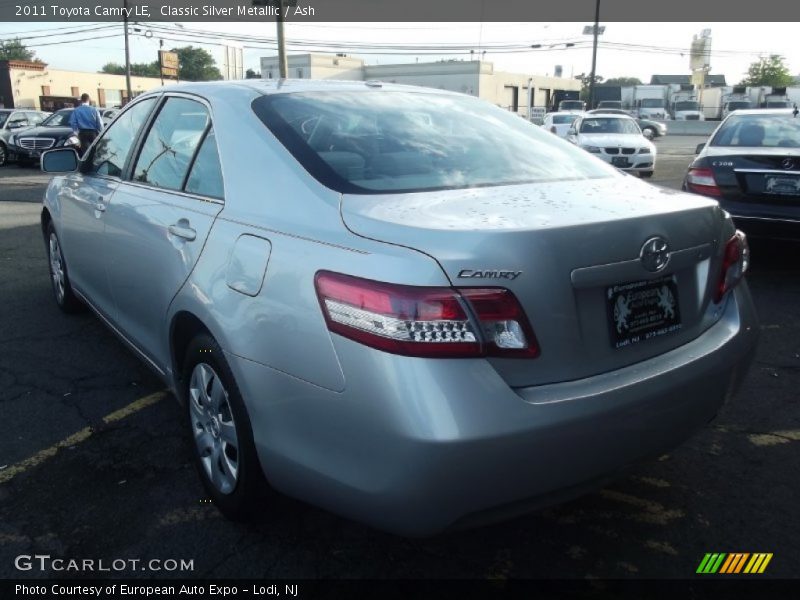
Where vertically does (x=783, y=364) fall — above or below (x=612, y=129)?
below

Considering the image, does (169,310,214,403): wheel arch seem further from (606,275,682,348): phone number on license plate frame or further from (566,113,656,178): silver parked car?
(566,113,656,178): silver parked car

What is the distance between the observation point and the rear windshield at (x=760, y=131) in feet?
21.7

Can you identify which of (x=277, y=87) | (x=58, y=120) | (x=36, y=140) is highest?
(x=277, y=87)

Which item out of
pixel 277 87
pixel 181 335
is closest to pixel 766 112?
pixel 277 87

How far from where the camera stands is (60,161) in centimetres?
479

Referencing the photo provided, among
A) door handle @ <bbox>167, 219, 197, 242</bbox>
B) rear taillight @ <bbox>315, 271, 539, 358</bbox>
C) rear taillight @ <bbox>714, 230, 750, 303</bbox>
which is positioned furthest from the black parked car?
rear taillight @ <bbox>714, 230, 750, 303</bbox>

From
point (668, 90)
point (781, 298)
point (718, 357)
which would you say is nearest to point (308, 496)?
point (718, 357)

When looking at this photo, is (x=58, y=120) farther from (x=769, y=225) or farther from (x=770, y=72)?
(x=770, y=72)

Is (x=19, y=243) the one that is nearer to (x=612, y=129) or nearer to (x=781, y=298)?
(x=781, y=298)

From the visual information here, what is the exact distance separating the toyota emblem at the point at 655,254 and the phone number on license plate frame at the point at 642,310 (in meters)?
0.05

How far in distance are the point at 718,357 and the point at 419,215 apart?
1179mm

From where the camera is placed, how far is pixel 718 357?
2447mm

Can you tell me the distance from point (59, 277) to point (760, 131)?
255 inches
